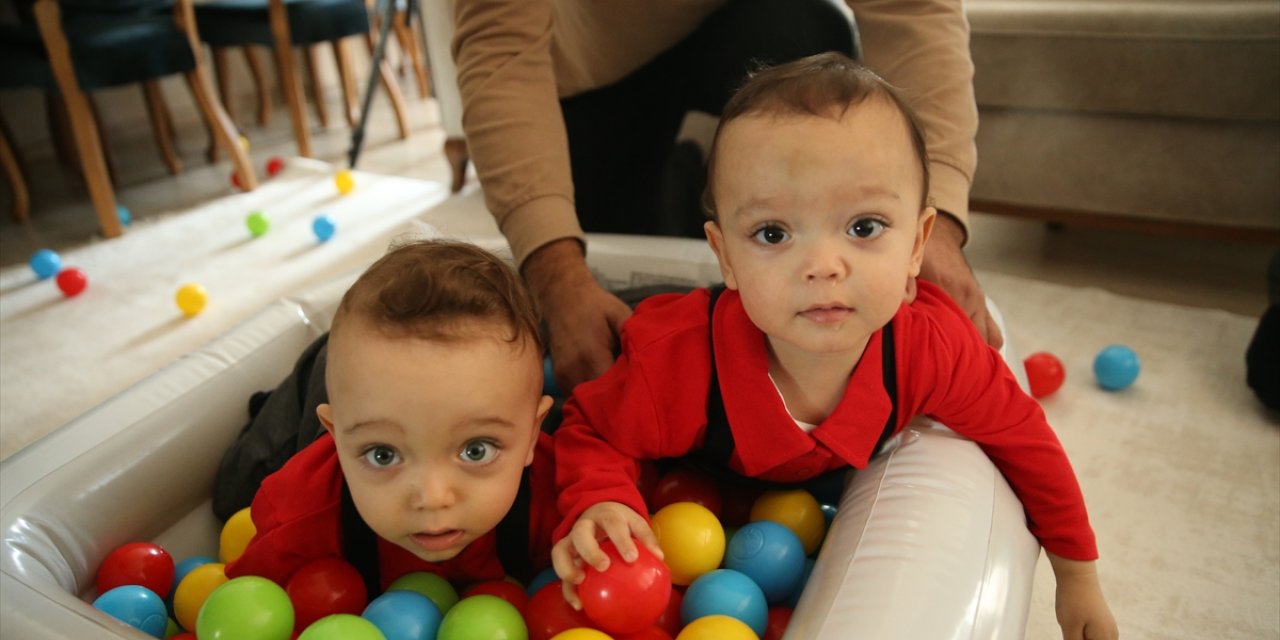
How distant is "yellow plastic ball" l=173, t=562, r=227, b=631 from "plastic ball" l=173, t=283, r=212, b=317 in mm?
1078

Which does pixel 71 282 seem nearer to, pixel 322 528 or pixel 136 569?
pixel 136 569

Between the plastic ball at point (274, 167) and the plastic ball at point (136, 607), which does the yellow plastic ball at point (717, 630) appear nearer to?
the plastic ball at point (136, 607)

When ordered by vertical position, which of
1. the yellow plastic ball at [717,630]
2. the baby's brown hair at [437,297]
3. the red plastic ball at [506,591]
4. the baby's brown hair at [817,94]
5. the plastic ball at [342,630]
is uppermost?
the baby's brown hair at [817,94]

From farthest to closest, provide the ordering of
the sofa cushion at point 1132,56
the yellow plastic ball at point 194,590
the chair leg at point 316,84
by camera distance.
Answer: the chair leg at point 316,84
the sofa cushion at point 1132,56
the yellow plastic ball at point 194,590

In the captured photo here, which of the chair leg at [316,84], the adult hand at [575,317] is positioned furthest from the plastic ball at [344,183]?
the adult hand at [575,317]

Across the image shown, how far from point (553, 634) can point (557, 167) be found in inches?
23.6

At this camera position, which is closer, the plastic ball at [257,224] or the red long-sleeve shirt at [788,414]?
the red long-sleeve shirt at [788,414]

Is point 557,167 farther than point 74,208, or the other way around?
point 74,208

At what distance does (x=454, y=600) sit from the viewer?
3.12ft

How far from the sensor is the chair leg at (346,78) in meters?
3.25

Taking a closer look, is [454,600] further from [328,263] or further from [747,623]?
[328,263]

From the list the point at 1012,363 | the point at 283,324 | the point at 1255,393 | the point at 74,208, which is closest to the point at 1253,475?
the point at 1255,393

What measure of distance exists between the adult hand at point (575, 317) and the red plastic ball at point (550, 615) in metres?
0.27

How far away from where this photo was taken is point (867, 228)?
76cm
